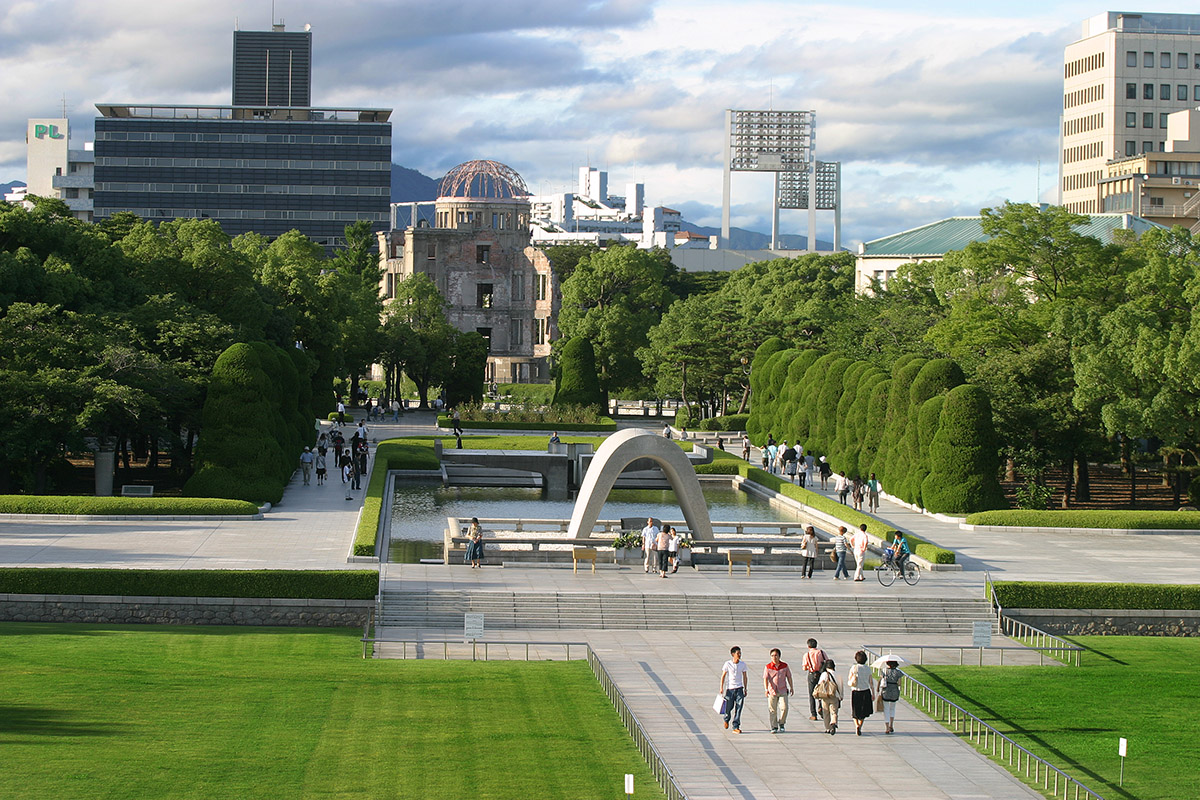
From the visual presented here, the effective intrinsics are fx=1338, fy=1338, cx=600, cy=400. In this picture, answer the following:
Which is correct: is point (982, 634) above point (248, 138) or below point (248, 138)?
below

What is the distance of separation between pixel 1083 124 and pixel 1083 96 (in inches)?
102

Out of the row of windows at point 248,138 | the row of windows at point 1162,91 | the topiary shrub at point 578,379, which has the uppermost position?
the row of windows at point 1162,91

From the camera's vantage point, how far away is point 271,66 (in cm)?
16550

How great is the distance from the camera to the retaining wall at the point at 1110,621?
98.4 feet

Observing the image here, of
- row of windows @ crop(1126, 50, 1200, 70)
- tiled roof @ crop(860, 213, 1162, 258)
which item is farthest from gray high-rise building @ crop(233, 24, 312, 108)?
row of windows @ crop(1126, 50, 1200, 70)

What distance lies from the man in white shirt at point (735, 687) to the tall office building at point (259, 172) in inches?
4856

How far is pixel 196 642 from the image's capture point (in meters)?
26.1

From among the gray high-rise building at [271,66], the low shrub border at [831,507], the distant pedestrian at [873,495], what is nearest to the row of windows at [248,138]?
the gray high-rise building at [271,66]

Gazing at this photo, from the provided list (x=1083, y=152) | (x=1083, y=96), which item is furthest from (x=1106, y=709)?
(x=1083, y=96)

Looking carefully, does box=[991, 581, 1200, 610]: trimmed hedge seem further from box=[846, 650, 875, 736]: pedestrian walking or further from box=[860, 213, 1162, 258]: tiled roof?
box=[860, 213, 1162, 258]: tiled roof

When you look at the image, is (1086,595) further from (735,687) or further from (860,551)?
(735,687)

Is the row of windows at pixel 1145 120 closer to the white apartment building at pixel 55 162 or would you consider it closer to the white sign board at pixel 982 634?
the white sign board at pixel 982 634

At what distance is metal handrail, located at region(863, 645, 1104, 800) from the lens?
721 inches

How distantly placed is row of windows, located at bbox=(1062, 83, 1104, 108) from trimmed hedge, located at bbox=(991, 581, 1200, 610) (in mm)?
104233
